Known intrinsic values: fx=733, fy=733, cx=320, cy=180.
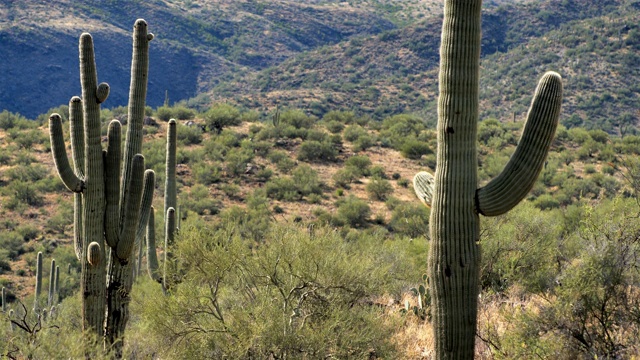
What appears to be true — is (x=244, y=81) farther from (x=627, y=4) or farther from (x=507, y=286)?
(x=507, y=286)

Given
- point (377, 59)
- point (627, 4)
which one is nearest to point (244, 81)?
point (377, 59)

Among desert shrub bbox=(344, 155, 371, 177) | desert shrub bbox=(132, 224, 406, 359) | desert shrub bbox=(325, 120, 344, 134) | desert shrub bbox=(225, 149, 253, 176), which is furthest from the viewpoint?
desert shrub bbox=(325, 120, 344, 134)

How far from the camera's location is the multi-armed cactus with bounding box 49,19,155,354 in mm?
9062

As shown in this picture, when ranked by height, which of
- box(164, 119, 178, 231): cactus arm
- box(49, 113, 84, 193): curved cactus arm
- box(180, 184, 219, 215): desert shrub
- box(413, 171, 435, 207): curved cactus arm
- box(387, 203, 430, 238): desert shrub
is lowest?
box(180, 184, 219, 215): desert shrub

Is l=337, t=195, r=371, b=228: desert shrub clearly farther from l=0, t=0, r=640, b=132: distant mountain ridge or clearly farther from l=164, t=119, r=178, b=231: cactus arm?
l=0, t=0, r=640, b=132: distant mountain ridge

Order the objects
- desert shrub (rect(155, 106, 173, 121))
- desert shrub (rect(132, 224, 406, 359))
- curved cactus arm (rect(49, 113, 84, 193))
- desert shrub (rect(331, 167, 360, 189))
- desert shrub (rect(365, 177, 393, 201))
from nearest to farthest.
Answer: desert shrub (rect(132, 224, 406, 359)), curved cactus arm (rect(49, 113, 84, 193)), desert shrub (rect(365, 177, 393, 201)), desert shrub (rect(331, 167, 360, 189)), desert shrub (rect(155, 106, 173, 121))

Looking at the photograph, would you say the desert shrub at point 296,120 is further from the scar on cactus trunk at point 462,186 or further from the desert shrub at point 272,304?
the scar on cactus trunk at point 462,186

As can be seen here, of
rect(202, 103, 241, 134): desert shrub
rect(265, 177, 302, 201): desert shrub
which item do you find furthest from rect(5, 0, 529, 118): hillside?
rect(265, 177, 302, 201): desert shrub

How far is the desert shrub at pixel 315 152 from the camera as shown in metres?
31.1

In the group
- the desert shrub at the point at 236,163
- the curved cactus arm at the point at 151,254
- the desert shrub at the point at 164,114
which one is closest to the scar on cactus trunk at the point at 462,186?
the curved cactus arm at the point at 151,254

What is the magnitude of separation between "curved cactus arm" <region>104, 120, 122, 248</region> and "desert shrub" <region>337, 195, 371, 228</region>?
15.3m

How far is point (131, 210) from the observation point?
944 cm

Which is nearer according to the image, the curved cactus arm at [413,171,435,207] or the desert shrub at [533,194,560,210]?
the curved cactus arm at [413,171,435,207]

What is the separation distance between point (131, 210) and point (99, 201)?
1.54ft
